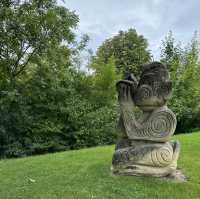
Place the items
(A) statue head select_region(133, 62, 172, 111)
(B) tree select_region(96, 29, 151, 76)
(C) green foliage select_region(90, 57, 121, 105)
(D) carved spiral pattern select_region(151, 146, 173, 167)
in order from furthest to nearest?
(B) tree select_region(96, 29, 151, 76)
(C) green foliage select_region(90, 57, 121, 105)
(A) statue head select_region(133, 62, 172, 111)
(D) carved spiral pattern select_region(151, 146, 173, 167)

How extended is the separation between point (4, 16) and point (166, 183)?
805cm

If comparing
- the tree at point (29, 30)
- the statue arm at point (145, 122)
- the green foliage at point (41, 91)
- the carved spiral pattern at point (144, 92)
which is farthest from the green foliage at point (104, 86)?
the carved spiral pattern at point (144, 92)

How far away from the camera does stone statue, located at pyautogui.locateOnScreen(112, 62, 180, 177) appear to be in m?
4.66

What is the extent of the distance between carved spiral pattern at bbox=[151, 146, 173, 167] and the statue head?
1.98 ft

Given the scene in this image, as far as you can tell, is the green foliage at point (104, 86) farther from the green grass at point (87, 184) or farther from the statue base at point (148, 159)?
the statue base at point (148, 159)

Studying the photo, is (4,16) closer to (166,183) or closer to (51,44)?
(51,44)

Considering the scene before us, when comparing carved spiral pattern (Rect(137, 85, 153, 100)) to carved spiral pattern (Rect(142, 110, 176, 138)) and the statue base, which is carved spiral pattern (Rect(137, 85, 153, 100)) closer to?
carved spiral pattern (Rect(142, 110, 176, 138))

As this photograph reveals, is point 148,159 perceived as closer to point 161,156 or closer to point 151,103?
point 161,156

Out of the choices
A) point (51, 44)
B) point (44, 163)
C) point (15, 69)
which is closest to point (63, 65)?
point (51, 44)

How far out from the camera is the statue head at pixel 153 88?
471cm

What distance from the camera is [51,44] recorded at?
37.4 ft

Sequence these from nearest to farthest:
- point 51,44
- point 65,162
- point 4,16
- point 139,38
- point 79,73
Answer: point 65,162 → point 4,16 → point 51,44 → point 79,73 → point 139,38

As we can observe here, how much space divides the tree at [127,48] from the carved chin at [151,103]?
2244 cm

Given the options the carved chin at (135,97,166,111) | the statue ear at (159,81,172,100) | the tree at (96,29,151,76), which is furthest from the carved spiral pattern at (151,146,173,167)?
the tree at (96,29,151,76)
